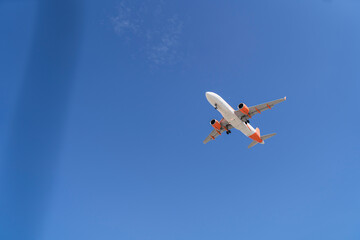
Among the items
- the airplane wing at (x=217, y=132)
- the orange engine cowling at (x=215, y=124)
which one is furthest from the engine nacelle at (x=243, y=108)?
the orange engine cowling at (x=215, y=124)

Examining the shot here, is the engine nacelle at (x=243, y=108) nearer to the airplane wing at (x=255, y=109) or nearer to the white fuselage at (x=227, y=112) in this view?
the airplane wing at (x=255, y=109)

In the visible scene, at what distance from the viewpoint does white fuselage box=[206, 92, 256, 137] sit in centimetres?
5394

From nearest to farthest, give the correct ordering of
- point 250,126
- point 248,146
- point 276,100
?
point 276,100 < point 250,126 < point 248,146

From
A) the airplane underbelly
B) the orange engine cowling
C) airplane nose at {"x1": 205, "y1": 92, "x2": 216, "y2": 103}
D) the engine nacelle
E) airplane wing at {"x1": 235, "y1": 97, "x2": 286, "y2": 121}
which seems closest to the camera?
airplane nose at {"x1": 205, "y1": 92, "x2": 216, "y2": 103}

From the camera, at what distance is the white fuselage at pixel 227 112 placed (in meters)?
53.9

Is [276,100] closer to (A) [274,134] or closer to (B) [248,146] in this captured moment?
(A) [274,134]

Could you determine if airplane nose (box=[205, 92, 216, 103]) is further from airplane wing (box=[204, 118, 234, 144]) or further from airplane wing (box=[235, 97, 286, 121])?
airplane wing (box=[204, 118, 234, 144])

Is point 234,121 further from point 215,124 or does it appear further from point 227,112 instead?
point 215,124

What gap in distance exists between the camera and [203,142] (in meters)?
66.7

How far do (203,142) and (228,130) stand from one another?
7115 mm

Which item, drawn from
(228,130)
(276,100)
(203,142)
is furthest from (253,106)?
(203,142)

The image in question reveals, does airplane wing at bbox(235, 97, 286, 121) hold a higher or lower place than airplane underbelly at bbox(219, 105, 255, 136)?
higher

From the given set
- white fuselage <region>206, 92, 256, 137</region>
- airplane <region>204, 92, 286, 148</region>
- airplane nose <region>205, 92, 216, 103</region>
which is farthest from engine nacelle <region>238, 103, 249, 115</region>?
airplane nose <region>205, 92, 216, 103</region>

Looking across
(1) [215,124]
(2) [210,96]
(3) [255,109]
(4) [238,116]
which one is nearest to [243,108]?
(4) [238,116]
